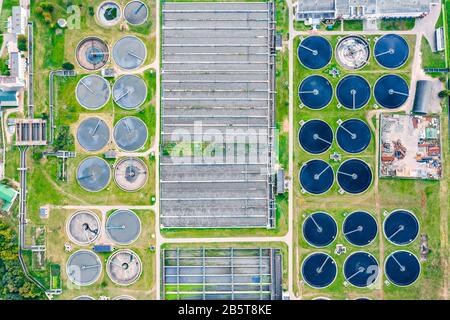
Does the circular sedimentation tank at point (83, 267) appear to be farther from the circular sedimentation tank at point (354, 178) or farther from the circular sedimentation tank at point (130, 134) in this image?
the circular sedimentation tank at point (354, 178)

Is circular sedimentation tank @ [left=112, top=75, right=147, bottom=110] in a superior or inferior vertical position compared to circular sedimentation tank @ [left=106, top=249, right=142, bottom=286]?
superior

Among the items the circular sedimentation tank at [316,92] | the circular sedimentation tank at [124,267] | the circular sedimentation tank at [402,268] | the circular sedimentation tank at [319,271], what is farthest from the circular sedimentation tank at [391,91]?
the circular sedimentation tank at [124,267]

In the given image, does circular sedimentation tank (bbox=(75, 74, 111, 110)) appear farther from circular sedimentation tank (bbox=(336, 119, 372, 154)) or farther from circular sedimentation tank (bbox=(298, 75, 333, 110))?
circular sedimentation tank (bbox=(336, 119, 372, 154))

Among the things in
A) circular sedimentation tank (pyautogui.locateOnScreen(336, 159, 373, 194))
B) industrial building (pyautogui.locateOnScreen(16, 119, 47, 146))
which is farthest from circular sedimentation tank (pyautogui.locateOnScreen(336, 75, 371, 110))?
industrial building (pyautogui.locateOnScreen(16, 119, 47, 146))

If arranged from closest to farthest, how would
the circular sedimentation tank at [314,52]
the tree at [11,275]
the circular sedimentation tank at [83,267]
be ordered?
the tree at [11,275], the circular sedimentation tank at [83,267], the circular sedimentation tank at [314,52]

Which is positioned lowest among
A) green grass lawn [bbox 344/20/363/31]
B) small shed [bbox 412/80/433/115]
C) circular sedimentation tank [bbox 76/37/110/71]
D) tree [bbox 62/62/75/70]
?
small shed [bbox 412/80/433/115]

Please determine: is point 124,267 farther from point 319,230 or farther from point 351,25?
point 351,25

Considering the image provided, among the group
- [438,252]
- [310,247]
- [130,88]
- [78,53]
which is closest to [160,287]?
[310,247]

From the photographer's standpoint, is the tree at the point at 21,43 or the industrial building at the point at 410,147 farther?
the tree at the point at 21,43
